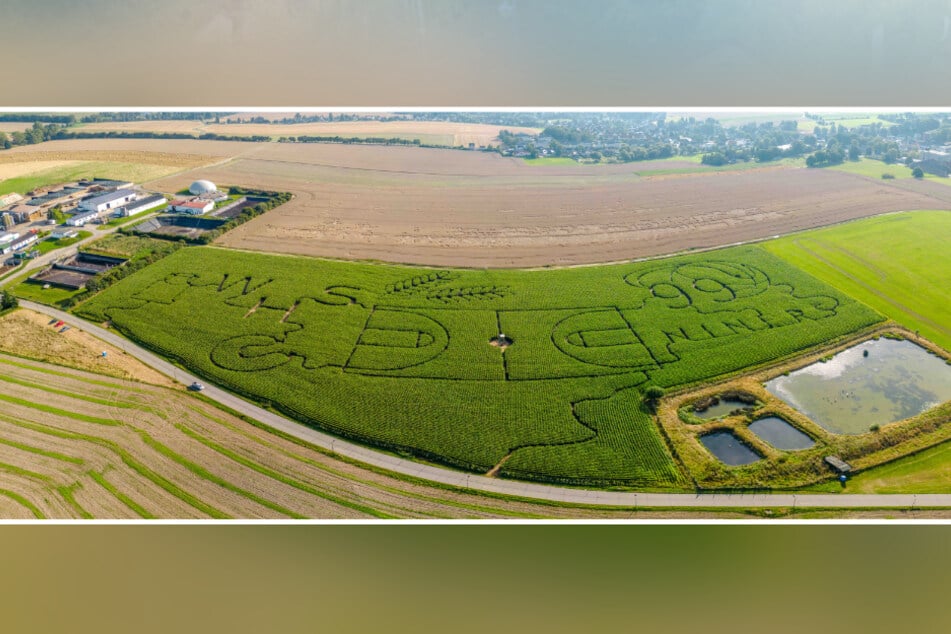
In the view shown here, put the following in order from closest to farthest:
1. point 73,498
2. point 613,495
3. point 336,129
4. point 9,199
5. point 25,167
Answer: point 73,498 < point 613,495 < point 9,199 < point 25,167 < point 336,129

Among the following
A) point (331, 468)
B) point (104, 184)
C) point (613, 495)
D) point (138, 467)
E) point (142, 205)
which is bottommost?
point (613, 495)

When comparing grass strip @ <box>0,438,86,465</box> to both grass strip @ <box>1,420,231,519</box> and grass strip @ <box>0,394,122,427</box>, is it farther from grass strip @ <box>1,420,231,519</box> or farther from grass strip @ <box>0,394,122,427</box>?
grass strip @ <box>0,394,122,427</box>

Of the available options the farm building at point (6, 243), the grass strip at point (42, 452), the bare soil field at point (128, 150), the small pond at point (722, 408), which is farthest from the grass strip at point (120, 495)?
the bare soil field at point (128, 150)

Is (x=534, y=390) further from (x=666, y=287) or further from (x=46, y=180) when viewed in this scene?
(x=46, y=180)

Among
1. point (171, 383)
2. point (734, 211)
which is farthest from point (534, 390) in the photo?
point (734, 211)

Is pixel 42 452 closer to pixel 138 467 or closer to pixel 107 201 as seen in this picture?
pixel 138 467

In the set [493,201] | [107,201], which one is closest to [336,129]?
[107,201]

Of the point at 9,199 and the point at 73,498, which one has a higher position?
the point at 9,199

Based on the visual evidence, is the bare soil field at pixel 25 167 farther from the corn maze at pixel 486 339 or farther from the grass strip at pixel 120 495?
the grass strip at pixel 120 495
